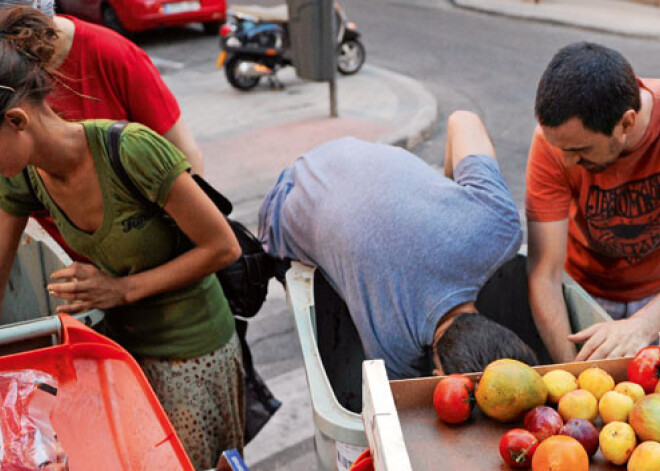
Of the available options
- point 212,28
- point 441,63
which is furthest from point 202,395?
point 212,28

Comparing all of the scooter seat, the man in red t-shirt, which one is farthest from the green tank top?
the scooter seat

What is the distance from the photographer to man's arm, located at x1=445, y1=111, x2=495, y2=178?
8.84 feet

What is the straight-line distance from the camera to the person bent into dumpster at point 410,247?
90.4 inches

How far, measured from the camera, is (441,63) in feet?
35.0

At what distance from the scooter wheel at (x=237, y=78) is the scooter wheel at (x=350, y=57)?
1113mm

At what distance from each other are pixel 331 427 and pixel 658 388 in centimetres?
75

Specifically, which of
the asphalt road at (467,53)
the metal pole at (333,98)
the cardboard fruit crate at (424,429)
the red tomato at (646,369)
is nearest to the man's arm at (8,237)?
the cardboard fruit crate at (424,429)

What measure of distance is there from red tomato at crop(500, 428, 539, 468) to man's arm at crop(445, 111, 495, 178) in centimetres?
126

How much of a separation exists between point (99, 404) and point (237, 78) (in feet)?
25.6

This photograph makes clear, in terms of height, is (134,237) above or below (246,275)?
above

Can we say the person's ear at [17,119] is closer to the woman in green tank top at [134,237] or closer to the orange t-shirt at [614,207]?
the woman in green tank top at [134,237]

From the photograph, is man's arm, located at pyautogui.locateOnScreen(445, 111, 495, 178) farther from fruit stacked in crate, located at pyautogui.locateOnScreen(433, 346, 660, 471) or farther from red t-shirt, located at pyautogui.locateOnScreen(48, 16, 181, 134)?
fruit stacked in crate, located at pyautogui.locateOnScreen(433, 346, 660, 471)

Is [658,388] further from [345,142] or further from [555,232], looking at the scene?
[345,142]

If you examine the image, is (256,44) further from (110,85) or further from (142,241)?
(142,241)
